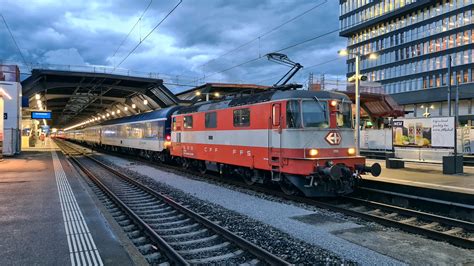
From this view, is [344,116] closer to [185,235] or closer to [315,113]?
[315,113]

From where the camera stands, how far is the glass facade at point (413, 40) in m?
64.3

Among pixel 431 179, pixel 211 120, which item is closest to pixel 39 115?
pixel 211 120

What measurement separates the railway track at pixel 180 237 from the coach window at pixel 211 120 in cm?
497

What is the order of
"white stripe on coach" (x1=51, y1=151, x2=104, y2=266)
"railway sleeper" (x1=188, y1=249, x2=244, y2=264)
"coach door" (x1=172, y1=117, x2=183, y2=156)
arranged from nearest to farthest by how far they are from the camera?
"white stripe on coach" (x1=51, y1=151, x2=104, y2=266) < "railway sleeper" (x1=188, y1=249, x2=244, y2=264) < "coach door" (x1=172, y1=117, x2=183, y2=156)

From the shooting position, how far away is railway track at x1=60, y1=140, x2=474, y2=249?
7.97 meters

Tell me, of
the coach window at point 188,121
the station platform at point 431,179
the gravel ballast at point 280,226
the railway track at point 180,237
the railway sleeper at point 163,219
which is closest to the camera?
the railway track at point 180,237

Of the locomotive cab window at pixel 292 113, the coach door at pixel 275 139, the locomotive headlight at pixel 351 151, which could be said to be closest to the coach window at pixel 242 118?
the coach door at pixel 275 139

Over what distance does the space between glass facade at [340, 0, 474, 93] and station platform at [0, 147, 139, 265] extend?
60.8 meters

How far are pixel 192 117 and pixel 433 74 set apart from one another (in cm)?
6329

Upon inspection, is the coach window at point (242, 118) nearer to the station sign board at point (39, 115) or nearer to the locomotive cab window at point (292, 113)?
the locomotive cab window at point (292, 113)

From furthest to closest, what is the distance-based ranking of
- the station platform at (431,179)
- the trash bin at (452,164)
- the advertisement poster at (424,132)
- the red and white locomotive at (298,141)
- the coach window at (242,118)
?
the advertisement poster at (424,132) → the trash bin at (452,164) → the coach window at (242,118) → the station platform at (431,179) → the red and white locomotive at (298,141)

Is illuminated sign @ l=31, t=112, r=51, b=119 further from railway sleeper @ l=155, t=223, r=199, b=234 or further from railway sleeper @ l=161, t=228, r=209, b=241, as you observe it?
railway sleeper @ l=161, t=228, r=209, b=241

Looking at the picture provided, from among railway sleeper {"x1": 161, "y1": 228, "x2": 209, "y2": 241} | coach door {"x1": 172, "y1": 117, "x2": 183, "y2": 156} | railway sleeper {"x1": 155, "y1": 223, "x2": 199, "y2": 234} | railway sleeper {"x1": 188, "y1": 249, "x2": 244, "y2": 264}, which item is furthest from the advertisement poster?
railway sleeper {"x1": 188, "y1": 249, "x2": 244, "y2": 264}

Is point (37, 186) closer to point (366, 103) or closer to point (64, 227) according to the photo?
point (64, 227)
